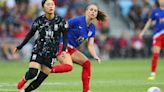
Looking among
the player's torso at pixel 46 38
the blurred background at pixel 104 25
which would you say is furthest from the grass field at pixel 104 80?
the blurred background at pixel 104 25

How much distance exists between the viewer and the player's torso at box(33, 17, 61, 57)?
41.0 ft

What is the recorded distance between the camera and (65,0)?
105 feet

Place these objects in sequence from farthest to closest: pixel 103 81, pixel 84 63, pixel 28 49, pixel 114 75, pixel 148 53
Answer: pixel 148 53
pixel 28 49
pixel 114 75
pixel 103 81
pixel 84 63

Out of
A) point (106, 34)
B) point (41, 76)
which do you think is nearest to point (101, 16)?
point (41, 76)

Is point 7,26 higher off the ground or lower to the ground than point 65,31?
higher

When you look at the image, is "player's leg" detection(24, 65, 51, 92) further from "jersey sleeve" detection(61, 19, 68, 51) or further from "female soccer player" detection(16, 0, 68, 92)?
"jersey sleeve" detection(61, 19, 68, 51)

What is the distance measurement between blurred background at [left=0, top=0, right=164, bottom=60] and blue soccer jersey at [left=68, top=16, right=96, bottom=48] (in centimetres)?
1459

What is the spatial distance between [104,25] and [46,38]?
1900 centimetres

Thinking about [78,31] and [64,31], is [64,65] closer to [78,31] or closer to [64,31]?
[64,31]

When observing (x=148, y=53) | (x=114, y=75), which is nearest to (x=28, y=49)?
(x=148, y=53)

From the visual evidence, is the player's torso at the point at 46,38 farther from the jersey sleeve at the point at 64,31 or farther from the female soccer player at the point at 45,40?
the jersey sleeve at the point at 64,31

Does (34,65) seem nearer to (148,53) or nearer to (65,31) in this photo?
(65,31)

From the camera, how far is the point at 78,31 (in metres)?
13.9

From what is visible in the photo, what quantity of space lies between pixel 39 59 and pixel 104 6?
2131 cm
